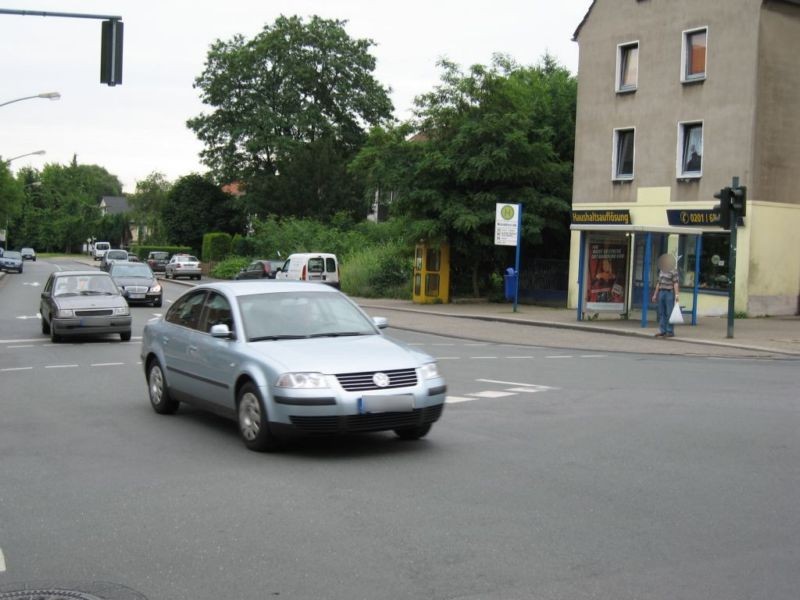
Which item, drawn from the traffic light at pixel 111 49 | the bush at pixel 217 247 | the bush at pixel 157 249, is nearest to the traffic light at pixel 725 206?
the traffic light at pixel 111 49

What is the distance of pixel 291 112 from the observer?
2653 inches

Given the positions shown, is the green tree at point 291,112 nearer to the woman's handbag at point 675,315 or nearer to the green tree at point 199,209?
the green tree at point 199,209

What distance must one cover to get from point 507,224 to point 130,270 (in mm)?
12392

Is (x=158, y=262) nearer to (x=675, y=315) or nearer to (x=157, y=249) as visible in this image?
(x=157, y=249)

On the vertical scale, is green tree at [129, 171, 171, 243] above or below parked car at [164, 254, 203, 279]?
above

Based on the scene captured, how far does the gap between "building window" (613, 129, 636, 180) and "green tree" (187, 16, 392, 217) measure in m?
32.1

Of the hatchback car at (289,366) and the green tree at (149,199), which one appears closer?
the hatchback car at (289,366)

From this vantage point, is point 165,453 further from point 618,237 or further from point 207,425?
point 618,237

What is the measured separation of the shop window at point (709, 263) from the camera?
2961 centimetres

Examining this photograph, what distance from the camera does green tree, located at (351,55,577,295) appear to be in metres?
33.4

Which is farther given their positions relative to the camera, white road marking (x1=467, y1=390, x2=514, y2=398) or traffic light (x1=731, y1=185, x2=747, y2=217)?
traffic light (x1=731, y1=185, x2=747, y2=217)

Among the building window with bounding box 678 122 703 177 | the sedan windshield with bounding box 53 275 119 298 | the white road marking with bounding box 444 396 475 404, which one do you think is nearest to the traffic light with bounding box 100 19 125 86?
the sedan windshield with bounding box 53 275 119 298

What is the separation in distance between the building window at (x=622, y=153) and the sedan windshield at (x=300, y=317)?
81.1ft

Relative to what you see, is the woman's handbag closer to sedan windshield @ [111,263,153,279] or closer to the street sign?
the street sign
